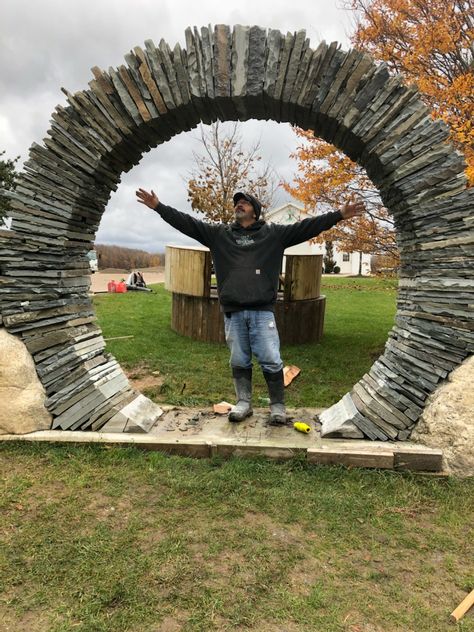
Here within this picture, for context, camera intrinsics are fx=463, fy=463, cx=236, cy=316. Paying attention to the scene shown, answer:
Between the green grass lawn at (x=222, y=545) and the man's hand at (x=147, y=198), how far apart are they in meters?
2.18

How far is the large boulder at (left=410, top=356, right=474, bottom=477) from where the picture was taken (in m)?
3.64

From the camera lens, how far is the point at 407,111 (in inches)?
148

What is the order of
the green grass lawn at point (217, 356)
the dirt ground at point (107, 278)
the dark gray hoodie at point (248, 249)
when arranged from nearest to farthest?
the dark gray hoodie at point (248, 249), the green grass lawn at point (217, 356), the dirt ground at point (107, 278)

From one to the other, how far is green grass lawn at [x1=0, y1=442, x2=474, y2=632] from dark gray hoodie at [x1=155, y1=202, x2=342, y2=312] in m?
1.42

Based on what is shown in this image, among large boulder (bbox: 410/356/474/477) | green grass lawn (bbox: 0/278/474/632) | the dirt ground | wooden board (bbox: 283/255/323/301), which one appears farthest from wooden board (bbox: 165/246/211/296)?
the dirt ground

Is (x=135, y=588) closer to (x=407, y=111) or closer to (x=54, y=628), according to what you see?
(x=54, y=628)

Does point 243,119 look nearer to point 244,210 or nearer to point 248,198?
point 248,198

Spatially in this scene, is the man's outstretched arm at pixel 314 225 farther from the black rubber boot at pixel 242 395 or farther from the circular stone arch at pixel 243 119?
the black rubber boot at pixel 242 395

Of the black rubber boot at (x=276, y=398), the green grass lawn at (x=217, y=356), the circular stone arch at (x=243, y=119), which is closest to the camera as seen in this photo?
the circular stone arch at (x=243, y=119)

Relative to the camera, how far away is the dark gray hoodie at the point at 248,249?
13.6 ft

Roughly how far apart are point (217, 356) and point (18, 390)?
4310mm

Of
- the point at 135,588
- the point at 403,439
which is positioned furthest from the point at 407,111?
the point at 135,588

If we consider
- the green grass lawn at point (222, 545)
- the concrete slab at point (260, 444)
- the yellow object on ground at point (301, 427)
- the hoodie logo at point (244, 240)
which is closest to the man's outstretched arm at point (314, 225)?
the hoodie logo at point (244, 240)

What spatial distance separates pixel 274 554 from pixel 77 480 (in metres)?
1.62
